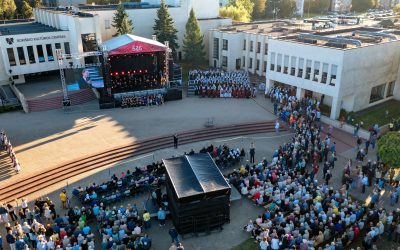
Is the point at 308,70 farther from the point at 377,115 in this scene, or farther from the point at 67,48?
the point at 67,48

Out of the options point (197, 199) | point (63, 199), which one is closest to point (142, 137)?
point (63, 199)

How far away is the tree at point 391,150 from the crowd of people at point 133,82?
22.9 metres

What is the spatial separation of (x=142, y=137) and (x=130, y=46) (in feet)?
35.2

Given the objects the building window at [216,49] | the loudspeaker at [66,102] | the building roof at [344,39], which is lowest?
the loudspeaker at [66,102]

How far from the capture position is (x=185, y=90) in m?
40.1

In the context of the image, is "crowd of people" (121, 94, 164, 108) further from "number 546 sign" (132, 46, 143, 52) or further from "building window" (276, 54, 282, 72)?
"building window" (276, 54, 282, 72)

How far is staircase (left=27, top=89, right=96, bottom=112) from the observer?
1320 inches

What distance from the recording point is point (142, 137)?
91.4 feet

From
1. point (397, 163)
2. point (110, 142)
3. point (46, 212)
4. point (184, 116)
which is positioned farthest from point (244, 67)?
point (46, 212)

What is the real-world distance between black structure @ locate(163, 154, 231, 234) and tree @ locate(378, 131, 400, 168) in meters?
10.4

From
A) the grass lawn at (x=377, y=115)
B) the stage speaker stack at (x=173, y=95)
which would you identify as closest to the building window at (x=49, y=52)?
the stage speaker stack at (x=173, y=95)

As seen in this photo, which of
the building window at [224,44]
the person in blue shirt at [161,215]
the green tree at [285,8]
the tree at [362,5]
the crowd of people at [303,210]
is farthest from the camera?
the tree at [362,5]

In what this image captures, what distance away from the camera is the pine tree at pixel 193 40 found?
4728cm

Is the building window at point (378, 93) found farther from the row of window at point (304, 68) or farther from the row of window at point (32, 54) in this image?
the row of window at point (32, 54)
